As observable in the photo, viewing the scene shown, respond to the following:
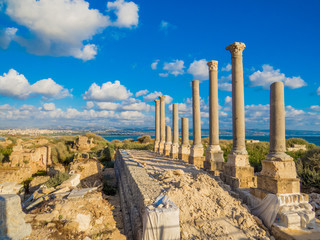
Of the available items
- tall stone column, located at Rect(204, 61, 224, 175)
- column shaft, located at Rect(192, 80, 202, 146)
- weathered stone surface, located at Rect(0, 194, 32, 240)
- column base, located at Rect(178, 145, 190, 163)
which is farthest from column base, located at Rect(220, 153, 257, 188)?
column base, located at Rect(178, 145, 190, 163)

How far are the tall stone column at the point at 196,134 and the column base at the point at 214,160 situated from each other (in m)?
1.77

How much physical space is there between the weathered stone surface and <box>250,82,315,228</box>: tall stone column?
6.08 meters

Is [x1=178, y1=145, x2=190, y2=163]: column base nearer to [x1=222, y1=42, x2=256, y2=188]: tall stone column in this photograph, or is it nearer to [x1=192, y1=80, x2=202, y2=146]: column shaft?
[x1=192, y1=80, x2=202, y2=146]: column shaft

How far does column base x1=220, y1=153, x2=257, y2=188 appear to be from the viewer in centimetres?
728

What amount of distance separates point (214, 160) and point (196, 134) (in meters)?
2.83

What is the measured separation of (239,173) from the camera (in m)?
7.41

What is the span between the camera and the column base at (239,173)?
23.9 feet

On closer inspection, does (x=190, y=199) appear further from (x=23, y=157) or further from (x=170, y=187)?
(x=23, y=157)

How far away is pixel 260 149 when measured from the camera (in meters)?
17.9

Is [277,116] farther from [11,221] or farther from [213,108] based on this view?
[11,221]

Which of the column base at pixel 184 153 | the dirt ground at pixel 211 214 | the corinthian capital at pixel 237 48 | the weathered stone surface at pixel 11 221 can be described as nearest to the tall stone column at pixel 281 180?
the dirt ground at pixel 211 214

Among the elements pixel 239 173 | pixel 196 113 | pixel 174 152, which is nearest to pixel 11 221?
pixel 239 173

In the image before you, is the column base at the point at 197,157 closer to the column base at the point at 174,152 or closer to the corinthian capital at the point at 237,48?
the column base at the point at 174,152

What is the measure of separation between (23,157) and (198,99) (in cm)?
1476
